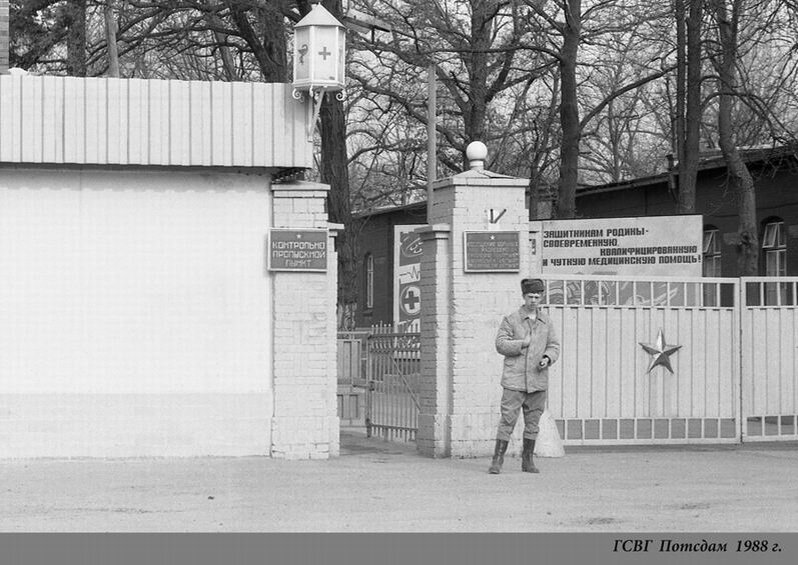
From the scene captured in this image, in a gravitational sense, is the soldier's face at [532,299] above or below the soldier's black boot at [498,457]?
above

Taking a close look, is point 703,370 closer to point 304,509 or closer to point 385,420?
point 385,420

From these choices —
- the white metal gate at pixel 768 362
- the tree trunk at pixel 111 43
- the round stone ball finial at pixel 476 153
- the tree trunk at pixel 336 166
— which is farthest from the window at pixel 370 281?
the round stone ball finial at pixel 476 153

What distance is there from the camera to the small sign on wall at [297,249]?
15.7 metres

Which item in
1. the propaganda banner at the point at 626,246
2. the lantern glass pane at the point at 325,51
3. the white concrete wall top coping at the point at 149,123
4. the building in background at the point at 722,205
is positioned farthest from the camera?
the building in background at the point at 722,205

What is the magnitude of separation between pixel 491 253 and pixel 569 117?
45.5ft

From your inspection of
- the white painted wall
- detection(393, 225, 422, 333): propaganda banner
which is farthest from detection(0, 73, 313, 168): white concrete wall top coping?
detection(393, 225, 422, 333): propaganda banner

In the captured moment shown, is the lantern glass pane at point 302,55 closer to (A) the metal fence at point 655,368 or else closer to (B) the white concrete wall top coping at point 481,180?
(B) the white concrete wall top coping at point 481,180

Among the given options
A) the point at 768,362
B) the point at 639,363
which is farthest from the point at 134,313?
the point at 768,362

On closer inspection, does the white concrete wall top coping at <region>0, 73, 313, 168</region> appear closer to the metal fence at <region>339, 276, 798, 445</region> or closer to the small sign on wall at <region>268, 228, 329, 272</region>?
the small sign on wall at <region>268, 228, 329, 272</region>

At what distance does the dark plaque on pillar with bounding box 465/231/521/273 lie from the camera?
642 inches

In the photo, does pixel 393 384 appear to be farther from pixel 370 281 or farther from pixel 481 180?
pixel 370 281

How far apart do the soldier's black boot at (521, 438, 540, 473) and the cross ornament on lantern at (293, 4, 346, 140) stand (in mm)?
3942

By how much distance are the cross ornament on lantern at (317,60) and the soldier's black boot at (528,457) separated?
3.94 m

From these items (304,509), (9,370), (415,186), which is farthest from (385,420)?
(415,186)
